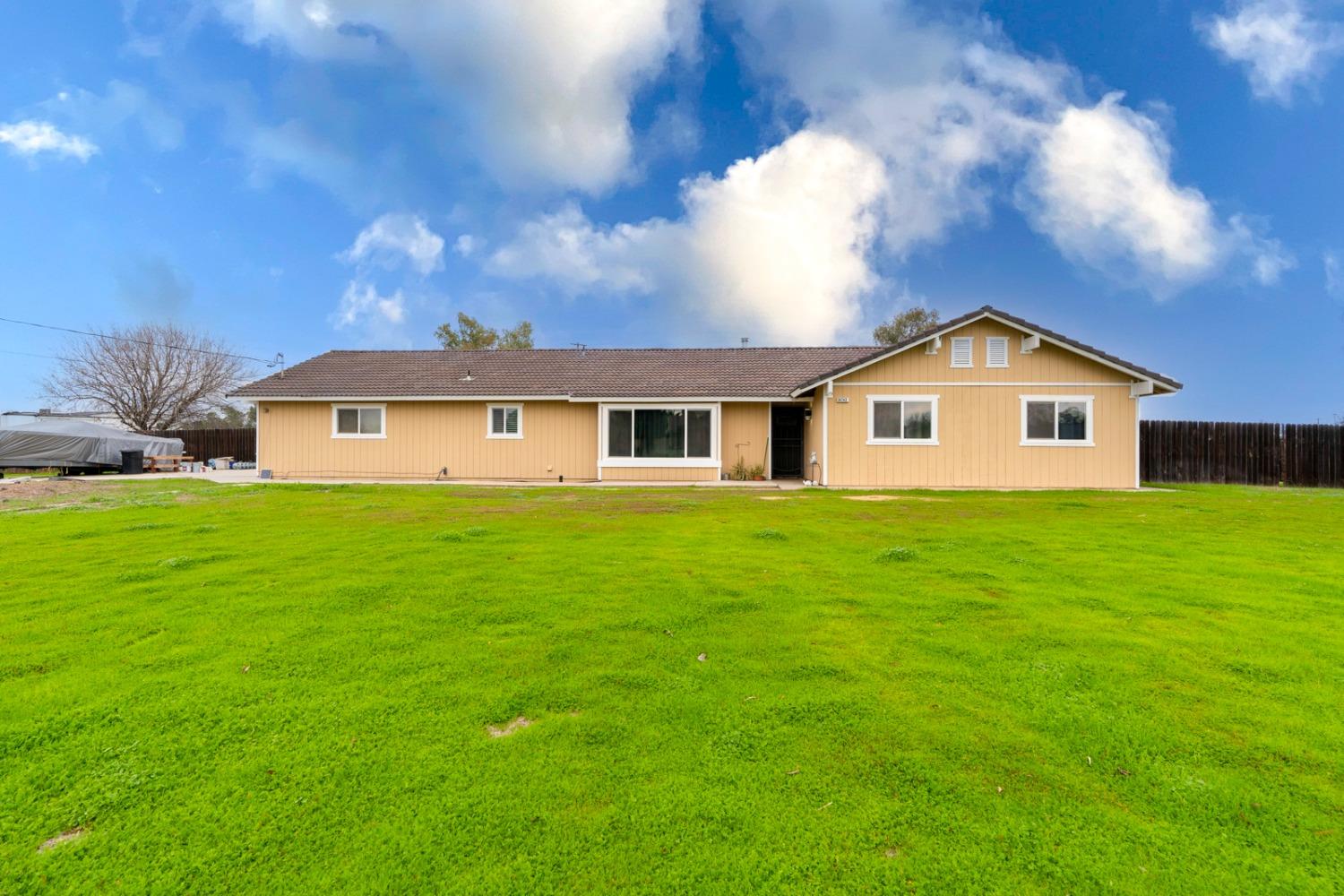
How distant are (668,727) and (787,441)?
1660cm

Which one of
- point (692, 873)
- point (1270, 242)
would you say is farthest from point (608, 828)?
point (1270, 242)

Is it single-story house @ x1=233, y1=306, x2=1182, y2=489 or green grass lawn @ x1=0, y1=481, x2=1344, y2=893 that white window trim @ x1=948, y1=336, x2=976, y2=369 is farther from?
green grass lawn @ x1=0, y1=481, x2=1344, y2=893

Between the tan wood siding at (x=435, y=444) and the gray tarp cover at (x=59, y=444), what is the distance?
30.8 ft

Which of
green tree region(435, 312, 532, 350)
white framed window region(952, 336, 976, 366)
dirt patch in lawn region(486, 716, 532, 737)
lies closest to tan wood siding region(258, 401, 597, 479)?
white framed window region(952, 336, 976, 366)

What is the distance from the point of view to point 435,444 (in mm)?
18000

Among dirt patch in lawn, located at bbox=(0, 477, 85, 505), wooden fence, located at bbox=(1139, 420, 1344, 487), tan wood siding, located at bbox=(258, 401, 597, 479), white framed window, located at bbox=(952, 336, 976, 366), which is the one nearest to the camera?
dirt patch in lawn, located at bbox=(0, 477, 85, 505)

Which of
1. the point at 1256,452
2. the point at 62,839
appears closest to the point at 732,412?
the point at 62,839

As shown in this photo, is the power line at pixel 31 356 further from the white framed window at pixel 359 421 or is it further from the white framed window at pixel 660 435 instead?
the white framed window at pixel 660 435

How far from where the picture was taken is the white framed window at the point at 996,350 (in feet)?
49.5

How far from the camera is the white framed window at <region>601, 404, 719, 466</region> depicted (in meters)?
17.0

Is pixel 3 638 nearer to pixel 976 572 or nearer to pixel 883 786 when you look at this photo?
pixel 883 786

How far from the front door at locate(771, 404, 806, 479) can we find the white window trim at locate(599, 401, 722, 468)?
8.52ft


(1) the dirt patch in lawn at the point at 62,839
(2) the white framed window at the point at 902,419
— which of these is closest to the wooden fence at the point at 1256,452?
(2) the white framed window at the point at 902,419

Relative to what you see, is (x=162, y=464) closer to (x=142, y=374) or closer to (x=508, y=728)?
(x=142, y=374)
